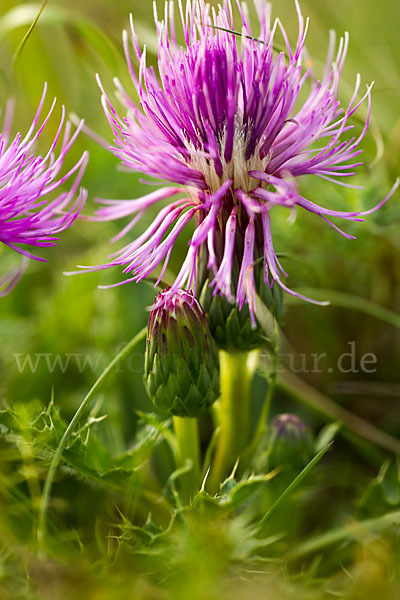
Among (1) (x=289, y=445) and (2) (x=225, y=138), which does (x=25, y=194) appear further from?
(1) (x=289, y=445)

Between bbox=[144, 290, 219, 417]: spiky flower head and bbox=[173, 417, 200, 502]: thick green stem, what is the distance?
16 centimetres

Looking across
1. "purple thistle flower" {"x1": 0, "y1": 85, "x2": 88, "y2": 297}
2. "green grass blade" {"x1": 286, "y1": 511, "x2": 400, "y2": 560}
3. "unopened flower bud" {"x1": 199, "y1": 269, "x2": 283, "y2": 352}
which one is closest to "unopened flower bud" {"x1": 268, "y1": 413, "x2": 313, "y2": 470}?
"green grass blade" {"x1": 286, "y1": 511, "x2": 400, "y2": 560}

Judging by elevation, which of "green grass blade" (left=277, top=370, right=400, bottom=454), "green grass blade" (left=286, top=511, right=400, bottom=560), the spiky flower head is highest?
the spiky flower head

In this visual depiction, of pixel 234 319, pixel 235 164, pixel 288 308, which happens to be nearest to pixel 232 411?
pixel 234 319

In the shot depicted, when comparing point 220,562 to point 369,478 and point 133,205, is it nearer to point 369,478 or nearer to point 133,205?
point 133,205

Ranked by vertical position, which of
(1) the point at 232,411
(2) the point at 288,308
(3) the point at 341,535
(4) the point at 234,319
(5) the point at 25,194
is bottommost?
(3) the point at 341,535

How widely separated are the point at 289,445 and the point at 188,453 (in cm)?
31

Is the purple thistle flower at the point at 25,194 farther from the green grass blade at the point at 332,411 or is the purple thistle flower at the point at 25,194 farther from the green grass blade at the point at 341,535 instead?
the green grass blade at the point at 341,535

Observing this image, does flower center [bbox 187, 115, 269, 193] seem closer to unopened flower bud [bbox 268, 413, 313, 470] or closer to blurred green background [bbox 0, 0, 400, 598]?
blurred green background [bbox 0, 0, 400, 598]

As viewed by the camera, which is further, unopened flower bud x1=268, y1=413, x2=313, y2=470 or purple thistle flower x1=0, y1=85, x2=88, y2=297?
unopened flower bud x1=268, y1=413, x2=313, y2=470

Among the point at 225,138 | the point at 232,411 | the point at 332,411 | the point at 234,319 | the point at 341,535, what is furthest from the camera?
the point at 332,411

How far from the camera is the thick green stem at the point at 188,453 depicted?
1582mm

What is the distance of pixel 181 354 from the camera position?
1.39 m

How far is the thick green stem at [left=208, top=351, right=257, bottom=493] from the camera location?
1.67 metres
